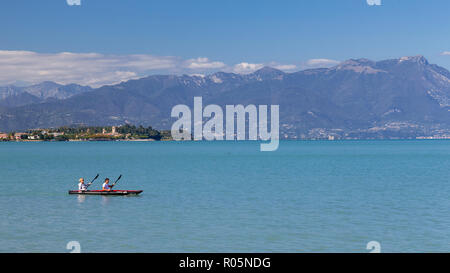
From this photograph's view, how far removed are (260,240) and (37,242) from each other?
12.2 m

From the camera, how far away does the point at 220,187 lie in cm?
6669

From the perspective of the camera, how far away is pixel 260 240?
31938mm

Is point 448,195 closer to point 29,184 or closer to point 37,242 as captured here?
point 37,242

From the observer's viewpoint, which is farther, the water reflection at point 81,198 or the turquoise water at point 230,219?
the water reflection at point 81,198

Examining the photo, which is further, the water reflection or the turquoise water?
the water reflection

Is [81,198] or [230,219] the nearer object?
[230,219]

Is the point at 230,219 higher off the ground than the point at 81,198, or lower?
higher
